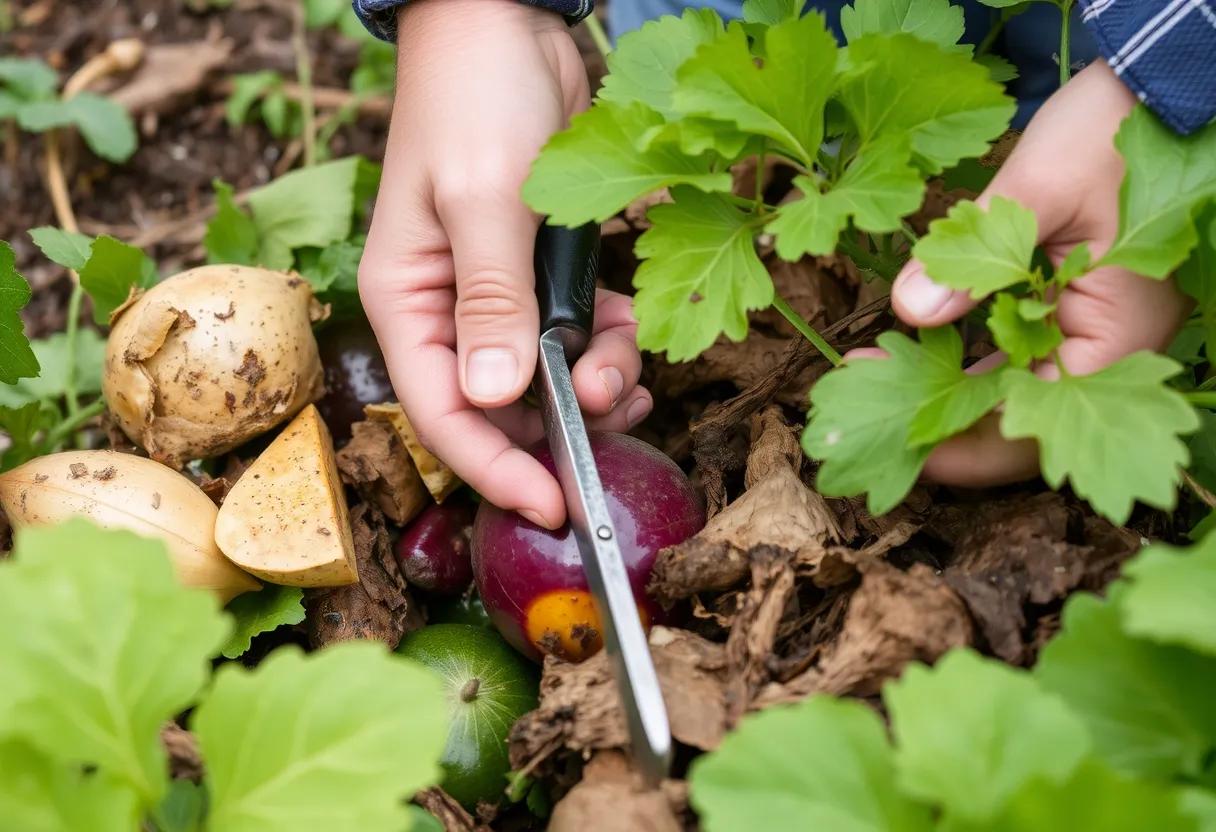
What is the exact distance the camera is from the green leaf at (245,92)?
9.46 ft

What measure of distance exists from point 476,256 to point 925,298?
23.0 inches

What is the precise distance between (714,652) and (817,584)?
0.16m

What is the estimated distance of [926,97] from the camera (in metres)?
1.24

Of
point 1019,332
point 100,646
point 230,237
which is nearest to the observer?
point 100,646

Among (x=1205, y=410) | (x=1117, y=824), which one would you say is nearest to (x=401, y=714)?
(x=1117, y=824)

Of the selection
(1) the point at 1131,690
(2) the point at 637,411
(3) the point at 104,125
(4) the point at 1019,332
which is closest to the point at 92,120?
(3) the point at 104,125

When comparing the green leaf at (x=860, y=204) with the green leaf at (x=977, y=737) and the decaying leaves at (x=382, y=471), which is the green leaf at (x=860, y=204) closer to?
the green leaf at (x=977, y=737)

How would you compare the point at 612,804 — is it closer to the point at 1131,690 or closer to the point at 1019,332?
the point at 1131,690

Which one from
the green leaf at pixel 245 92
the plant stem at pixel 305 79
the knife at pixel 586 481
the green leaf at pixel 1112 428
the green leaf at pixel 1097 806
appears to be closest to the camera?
the green leaf at pixel 1097 806

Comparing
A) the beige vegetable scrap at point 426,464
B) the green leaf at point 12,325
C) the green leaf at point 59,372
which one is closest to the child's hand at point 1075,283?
the beige vegetable scrap at point 426,464

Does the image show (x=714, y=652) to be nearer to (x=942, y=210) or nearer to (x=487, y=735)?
(x=487, y=735)

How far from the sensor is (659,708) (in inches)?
44.7

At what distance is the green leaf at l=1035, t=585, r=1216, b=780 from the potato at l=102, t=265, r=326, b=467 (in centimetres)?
121

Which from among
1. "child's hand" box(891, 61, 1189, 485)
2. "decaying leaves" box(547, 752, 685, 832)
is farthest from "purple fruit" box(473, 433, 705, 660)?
"child's hand" box(891, 61, 1189, 485)
